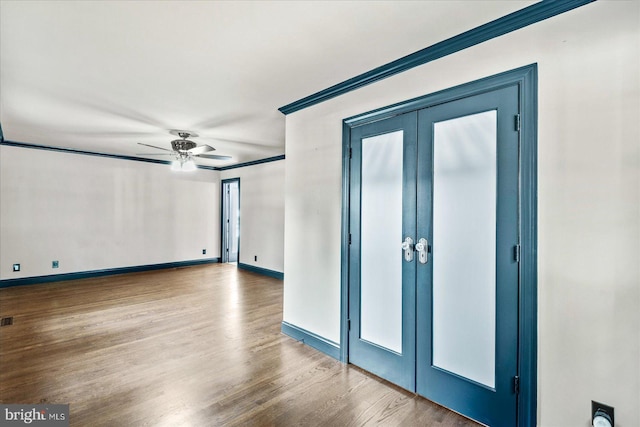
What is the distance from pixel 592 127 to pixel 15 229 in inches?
303

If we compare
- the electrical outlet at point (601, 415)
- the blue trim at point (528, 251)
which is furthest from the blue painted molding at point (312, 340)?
the electrical outlet at point (601, 415)

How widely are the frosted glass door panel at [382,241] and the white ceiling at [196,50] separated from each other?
72cm

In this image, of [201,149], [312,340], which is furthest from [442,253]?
[201,149]

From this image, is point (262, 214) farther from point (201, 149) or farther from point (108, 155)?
point (108, 155)

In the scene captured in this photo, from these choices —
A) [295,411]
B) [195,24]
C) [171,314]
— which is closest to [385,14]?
[195,24]

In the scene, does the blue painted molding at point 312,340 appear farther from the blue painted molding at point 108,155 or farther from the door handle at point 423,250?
the blue painted molding at point 108,155

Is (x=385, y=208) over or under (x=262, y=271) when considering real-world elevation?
over

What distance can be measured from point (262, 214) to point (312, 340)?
4.25 m

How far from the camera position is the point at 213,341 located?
320 cm

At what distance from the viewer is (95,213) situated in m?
6.13

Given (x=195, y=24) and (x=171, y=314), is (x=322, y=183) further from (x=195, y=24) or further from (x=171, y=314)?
(x=171, y=314)

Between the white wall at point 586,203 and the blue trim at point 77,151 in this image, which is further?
the blue trim at point 77,151

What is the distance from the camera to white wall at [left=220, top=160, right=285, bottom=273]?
6.52m

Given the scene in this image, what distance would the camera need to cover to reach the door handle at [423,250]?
227 centimetres
